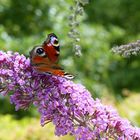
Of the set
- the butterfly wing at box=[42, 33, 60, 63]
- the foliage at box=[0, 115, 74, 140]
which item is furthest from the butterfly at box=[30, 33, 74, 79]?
the foliage at box=[0, 115, 74, 140]

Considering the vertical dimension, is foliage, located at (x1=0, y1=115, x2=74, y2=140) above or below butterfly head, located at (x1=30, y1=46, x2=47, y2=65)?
above

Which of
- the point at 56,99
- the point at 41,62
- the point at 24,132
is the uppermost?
the point at 24,132

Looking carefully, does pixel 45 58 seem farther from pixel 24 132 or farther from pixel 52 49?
pixel 24 132

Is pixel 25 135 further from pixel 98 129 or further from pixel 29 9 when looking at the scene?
pixel 29 9

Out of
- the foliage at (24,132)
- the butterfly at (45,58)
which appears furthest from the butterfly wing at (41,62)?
the foliage at (24,132)

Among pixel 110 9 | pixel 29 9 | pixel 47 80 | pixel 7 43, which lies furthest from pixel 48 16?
pixel 47 80

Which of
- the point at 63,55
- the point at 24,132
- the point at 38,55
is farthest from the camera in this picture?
the point at 63,55

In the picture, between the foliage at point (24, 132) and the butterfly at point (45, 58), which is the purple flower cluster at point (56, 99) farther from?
the foliage at point (24, 132)

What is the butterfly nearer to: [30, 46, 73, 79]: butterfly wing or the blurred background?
[30, 46, 73, 79]: butterfly wing

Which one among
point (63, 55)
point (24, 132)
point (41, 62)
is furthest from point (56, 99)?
point (63, 55)
